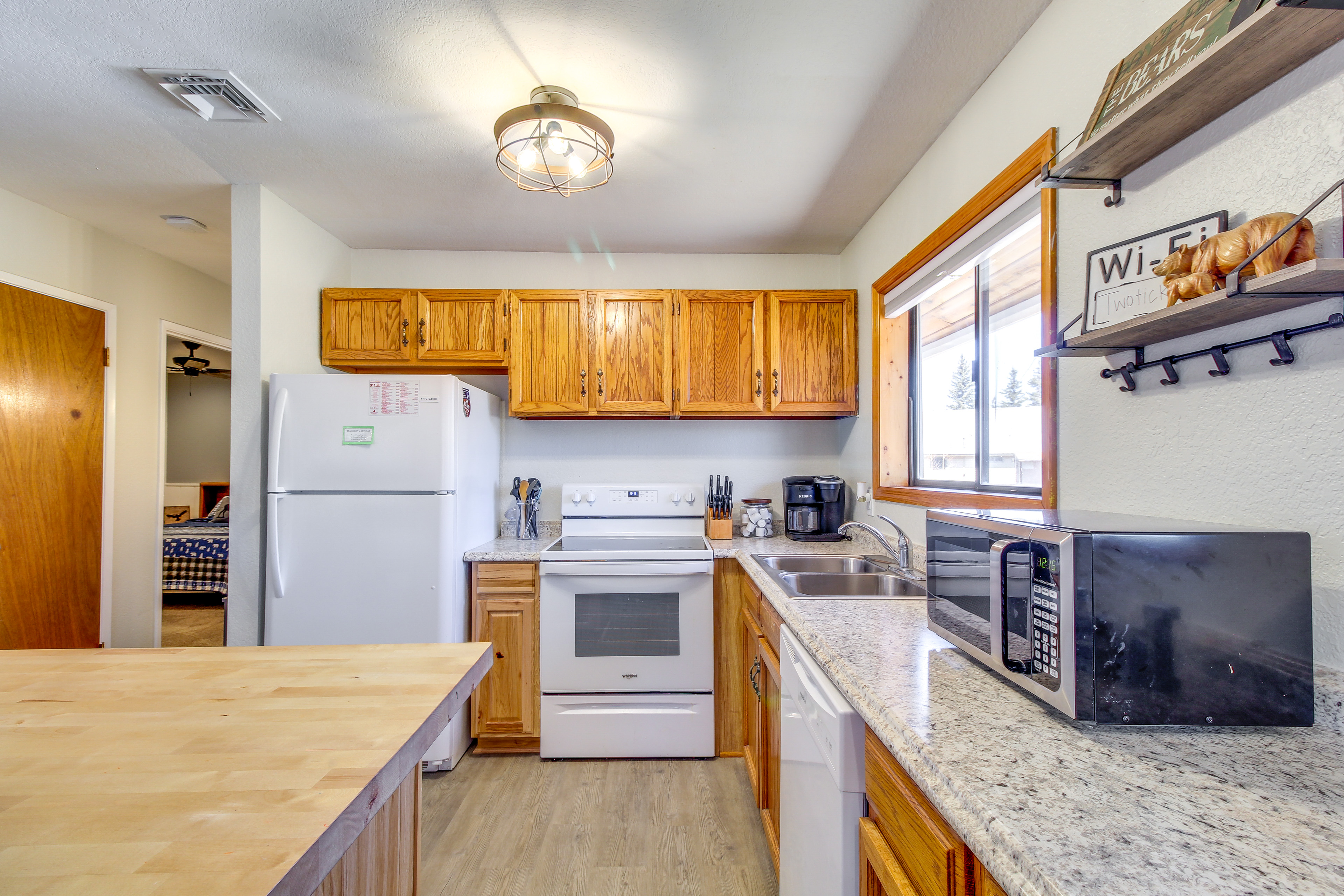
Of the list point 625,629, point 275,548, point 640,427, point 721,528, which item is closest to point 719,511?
point 721,528

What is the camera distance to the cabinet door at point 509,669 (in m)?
2.49

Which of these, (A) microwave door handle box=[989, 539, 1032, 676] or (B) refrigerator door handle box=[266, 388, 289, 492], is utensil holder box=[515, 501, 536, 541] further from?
(A) microwave door handle box=[989, 539, 1032, 676]

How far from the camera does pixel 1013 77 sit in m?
1.56

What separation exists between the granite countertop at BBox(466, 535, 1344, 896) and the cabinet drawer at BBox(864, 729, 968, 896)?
2.6 inches

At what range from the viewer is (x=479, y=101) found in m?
1.82

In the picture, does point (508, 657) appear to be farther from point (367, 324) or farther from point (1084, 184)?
point (1084, 184)

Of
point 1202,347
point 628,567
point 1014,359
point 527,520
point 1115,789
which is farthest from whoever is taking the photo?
point 527,520

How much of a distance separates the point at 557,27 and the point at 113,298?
123 inches

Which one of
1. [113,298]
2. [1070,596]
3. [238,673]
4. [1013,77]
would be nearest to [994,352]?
[1013,77]

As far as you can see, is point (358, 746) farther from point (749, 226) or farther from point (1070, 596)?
point (749, 226)

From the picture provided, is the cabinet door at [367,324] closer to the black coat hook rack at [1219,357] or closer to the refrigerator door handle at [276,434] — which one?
the refrigerator door handle at [276,434]

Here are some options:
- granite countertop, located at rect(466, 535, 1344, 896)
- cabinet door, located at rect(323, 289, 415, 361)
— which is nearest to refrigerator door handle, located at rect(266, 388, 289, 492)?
cabinet door, located at rect(323, 289, 415, 361)

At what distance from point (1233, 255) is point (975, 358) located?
1.21 metres

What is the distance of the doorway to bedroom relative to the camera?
4.30m
